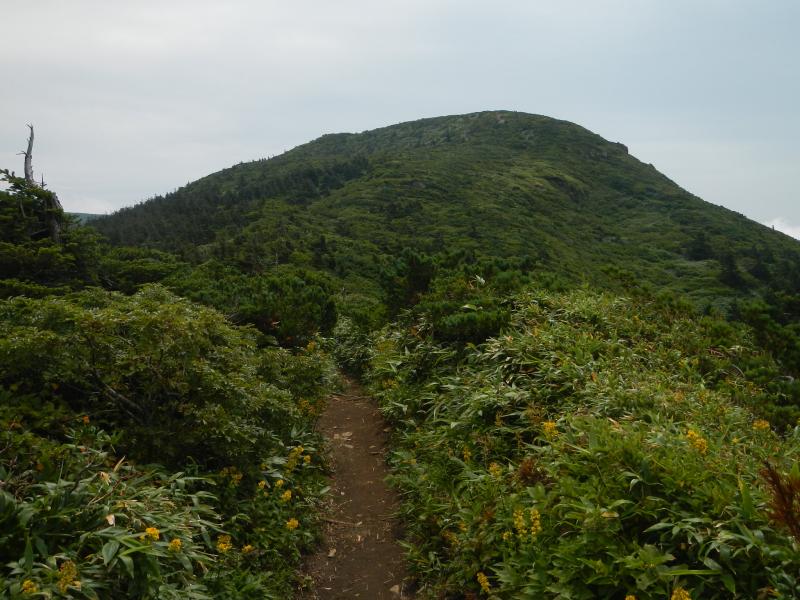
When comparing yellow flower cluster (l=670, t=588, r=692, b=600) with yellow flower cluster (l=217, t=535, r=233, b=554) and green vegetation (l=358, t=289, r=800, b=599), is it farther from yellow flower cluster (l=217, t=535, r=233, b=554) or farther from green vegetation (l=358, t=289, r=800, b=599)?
yellow flower cluster (l=217, t=535, r=233, b=554)

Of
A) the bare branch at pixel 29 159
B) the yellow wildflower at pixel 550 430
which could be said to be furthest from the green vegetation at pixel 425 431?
the bare branch at pixel 29 159

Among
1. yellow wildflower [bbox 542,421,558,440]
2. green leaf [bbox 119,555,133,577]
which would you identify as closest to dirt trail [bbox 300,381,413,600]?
yellow wildflower [bbox 542,421,558,440]

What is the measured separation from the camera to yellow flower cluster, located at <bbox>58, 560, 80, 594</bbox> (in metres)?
2.47

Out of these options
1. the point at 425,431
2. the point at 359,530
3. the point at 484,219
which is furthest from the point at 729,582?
the point at 484,219

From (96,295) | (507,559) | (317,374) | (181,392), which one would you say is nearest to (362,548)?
(507,559)

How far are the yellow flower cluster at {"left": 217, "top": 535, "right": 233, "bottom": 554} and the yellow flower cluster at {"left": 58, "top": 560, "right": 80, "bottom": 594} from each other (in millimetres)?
1280

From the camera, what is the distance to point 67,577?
8.21 feet

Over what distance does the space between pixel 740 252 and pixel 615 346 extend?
5563 cm

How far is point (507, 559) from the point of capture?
3725mm

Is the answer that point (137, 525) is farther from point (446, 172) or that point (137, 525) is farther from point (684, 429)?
point (446, 172)

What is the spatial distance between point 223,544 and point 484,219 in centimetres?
4939

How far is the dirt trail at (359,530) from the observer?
443 cm

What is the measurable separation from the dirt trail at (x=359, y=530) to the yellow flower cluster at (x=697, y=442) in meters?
2.57

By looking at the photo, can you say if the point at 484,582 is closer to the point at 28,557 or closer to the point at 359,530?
the point at 359,530
